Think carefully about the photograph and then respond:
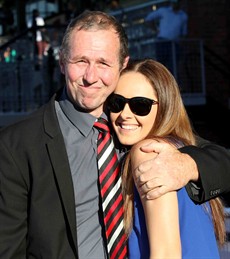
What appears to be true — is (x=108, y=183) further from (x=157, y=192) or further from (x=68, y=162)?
(x=157, y=192)

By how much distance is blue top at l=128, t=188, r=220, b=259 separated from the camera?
2412 millimetres

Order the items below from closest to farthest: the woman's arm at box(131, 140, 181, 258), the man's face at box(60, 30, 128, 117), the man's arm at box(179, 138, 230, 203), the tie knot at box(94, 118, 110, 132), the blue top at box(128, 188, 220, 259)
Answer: the woman's arm at box(131, 140, 181, 258) → the blue top at box(128, 188, 220, 259) → the man's arm at box(179, 138, 230, 203) → the man's face at box(60, 30, 128, 117) → the tie knot at box(94, 118, 110, 132)

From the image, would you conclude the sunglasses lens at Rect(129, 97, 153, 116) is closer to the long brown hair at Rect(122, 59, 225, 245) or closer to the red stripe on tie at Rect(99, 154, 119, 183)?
the long brown hair at Rect(122, 59, 225, 245)

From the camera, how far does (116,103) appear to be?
271 centimetres

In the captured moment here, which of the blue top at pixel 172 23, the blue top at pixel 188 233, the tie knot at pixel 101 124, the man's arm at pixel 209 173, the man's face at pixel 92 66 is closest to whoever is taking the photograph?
the blue top at pixel 188 233

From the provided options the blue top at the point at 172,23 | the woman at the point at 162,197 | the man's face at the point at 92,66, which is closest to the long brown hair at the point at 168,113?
the woman at the point at 162,197

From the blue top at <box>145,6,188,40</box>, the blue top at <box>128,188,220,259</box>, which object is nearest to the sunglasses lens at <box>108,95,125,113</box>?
the blue top at <box>128,188,220,259</box>

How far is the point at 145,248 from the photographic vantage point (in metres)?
2.46

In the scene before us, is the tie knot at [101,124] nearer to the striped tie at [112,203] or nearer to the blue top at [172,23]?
the striped tie at [112,203]

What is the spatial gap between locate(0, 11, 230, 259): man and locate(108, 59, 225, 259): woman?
0.09 metres

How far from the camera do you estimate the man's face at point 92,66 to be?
2633 millimetres

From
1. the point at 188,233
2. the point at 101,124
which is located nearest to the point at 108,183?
the point at 101,124

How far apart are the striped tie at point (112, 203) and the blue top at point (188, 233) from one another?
0.20 ft

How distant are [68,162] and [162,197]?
46 centimetres
